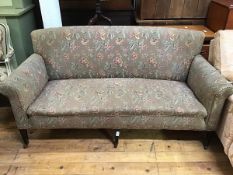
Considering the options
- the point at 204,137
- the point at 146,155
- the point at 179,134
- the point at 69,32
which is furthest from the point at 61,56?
the point at 204,137

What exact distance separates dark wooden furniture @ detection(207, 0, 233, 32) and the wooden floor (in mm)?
1011

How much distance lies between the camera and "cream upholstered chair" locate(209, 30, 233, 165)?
1.49m

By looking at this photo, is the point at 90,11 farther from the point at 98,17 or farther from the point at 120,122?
the point at 120,122

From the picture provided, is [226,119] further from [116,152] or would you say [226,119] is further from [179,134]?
[116,152]

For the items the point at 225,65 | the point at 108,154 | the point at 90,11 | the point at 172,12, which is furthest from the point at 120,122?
the point at 90,11

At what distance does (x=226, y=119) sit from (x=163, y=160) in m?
0.54

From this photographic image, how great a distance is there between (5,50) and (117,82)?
111 centimetres

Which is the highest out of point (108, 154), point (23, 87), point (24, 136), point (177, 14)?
point (177, 14)

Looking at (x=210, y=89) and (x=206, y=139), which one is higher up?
(x=210, y=89)

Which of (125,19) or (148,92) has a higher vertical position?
(125,19)

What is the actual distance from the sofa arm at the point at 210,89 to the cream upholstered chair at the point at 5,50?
A: 1.68m

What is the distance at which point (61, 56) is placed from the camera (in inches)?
75.8

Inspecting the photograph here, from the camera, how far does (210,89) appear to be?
4.96 ft

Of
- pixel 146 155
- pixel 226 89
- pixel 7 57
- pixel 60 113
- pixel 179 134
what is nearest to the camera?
pixel 226 89
